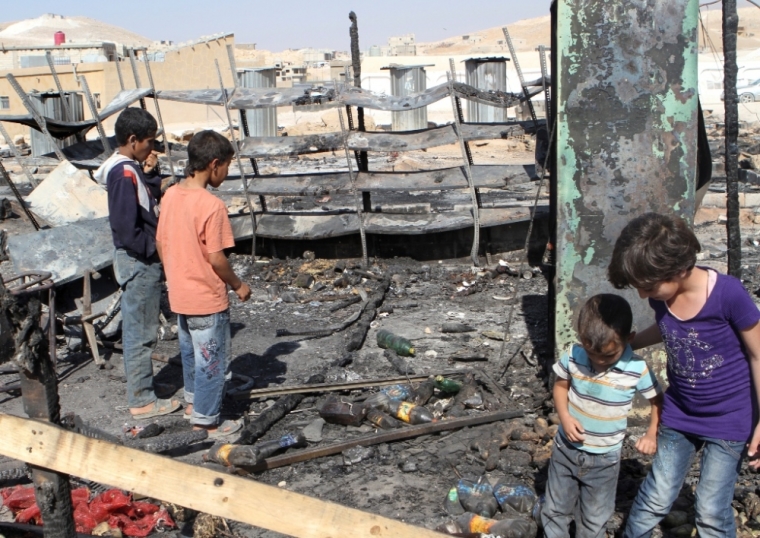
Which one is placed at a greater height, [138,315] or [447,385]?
[138,315]

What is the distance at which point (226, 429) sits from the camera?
4.94m

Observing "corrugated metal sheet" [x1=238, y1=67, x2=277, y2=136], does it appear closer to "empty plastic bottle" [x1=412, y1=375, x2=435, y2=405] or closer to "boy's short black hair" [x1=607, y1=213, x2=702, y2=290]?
"empty plastic bottle" [x1=412, y1=375, x2=435, y2=405]

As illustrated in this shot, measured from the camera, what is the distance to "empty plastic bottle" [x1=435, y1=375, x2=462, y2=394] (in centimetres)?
534

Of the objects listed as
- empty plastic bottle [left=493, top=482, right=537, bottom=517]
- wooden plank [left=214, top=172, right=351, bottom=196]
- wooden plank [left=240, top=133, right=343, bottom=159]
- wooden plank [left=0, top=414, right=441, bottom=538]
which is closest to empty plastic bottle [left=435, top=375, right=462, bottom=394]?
empty plastic bottle [left=493, top=482, right=537, bottom=517]

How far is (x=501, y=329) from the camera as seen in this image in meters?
6.91

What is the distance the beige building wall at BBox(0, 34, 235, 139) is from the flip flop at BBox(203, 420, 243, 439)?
68.9 feet

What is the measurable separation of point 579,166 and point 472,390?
5.64ft

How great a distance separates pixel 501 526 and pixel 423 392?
1715 mm

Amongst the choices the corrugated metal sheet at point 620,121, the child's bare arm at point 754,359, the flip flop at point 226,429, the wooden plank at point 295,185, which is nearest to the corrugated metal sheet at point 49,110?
the wooden plank at point 295,185

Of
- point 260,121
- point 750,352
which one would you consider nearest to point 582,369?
point 750,352

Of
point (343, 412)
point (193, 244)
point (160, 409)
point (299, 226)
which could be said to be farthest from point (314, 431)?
point (299, 226)

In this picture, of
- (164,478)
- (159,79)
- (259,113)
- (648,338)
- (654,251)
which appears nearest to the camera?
(164,478)

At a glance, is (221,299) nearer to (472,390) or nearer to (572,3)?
(472,390)

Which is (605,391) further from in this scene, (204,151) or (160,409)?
(160,409)
